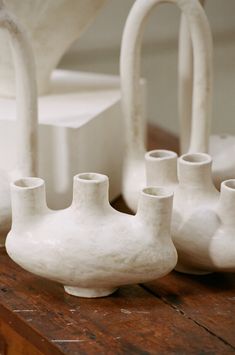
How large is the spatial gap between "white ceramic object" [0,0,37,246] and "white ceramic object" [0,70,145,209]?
0.03 metres

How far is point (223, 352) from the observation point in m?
0.72

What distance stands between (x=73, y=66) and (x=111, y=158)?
63 cm

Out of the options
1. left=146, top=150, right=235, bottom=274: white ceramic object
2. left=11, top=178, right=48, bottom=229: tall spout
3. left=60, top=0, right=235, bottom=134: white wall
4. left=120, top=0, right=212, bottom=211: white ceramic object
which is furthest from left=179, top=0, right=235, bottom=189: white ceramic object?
left=60, top=0, right=235, bottom=134: white wall

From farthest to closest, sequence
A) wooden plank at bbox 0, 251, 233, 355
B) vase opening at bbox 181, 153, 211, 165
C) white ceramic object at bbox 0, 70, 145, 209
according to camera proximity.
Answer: white ceramic object at bbox 0, 70, 145, 209
vase opening at bbox 181, 153, 211, 165
wooden plank at bbox 0, 251, 233, 355

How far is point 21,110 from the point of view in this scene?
88 centimetres

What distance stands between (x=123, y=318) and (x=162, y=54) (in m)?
0.90

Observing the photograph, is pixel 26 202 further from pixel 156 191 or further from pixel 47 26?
pixel 47 26

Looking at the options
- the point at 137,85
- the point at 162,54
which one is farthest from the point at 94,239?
the point at 162,54

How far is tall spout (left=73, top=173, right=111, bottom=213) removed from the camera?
30.3 inches

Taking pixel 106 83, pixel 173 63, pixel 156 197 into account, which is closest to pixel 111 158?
pixel 106 83

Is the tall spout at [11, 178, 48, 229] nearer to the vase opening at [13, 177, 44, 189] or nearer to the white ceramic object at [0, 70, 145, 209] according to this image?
the vase opening at [13, 177, 44, 189]

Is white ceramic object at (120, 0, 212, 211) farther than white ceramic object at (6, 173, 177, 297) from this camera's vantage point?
Yes

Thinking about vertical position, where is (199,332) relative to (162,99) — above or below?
below

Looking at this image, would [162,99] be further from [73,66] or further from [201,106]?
[201,106]
